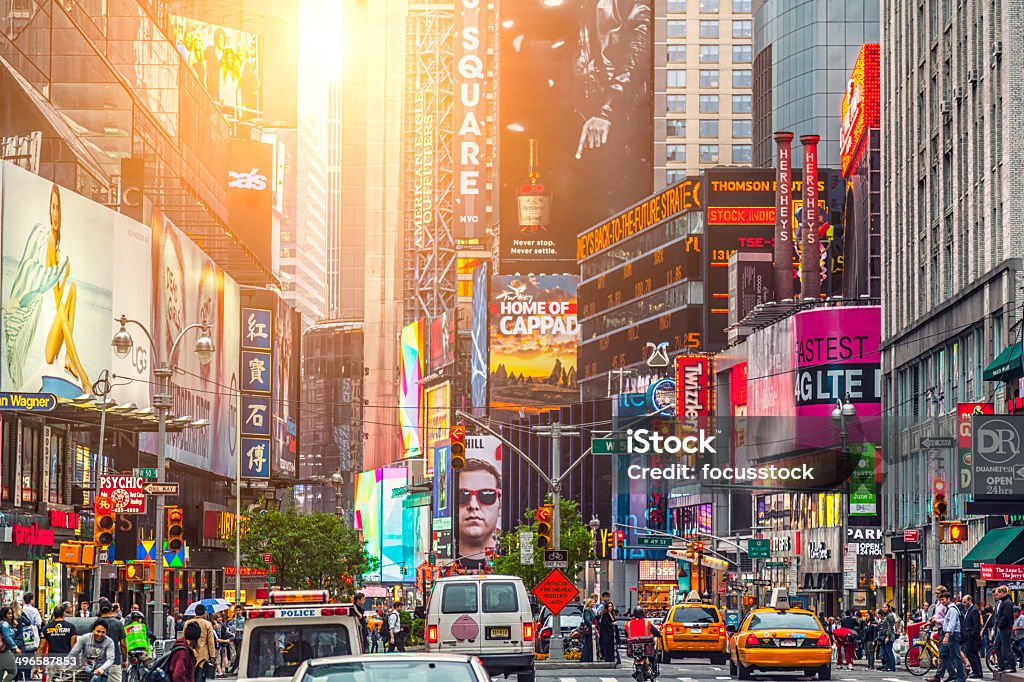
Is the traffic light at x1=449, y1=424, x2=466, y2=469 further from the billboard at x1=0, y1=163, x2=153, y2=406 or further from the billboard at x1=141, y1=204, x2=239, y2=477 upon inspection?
the billboard at x1=141, y1=204, x2=239, y2=477

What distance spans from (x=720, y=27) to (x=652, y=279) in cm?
4884

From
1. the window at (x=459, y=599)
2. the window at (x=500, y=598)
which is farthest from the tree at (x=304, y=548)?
the window at (x=500, y=598)

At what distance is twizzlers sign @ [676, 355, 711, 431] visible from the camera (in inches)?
5492

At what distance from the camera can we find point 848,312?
10956 centimetres

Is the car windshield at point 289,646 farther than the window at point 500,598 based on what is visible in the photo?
No

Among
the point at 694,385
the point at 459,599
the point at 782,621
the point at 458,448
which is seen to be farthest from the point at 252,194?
the point at 459,599

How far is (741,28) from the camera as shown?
199m

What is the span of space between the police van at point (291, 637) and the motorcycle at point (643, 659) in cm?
1331

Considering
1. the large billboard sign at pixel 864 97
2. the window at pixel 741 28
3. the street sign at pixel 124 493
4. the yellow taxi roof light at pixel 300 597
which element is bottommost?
the yellow taxi roof light at pixel 300 597

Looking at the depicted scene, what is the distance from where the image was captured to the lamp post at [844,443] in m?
64.2

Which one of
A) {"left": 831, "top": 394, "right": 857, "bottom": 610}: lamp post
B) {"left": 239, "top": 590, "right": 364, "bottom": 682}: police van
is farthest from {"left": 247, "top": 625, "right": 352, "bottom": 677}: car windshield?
{"left": 831, "top": 394, "right": 857, "bottom": 610}: lamp post

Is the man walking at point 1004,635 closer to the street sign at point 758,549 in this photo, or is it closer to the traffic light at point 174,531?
the traffic light at point 174,531

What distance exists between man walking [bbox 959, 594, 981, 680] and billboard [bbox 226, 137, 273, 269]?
110 m

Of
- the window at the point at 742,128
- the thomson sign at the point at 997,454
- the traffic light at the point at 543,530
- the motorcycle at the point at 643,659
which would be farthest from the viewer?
the window at the point at 742,128
